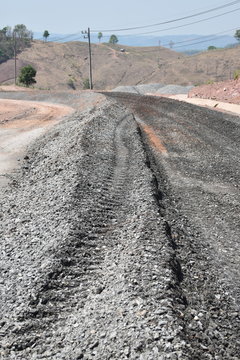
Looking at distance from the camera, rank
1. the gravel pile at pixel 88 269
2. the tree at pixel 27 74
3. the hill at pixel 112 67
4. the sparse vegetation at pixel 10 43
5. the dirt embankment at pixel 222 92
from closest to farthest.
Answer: the gravel pile at pixel 88 269 < the dirt embankment at pixel 222 92 < the tree at pixel 27 74 < the hill at pixel 112 67 < the sparse vegetation at pixel 10 43

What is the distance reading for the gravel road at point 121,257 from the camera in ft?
20.1

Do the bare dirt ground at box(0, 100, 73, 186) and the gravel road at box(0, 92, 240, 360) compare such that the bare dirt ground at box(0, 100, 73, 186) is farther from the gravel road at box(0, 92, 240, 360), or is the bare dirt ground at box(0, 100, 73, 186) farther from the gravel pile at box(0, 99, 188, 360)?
the gravel pile at box(0, 99, 188, 360)

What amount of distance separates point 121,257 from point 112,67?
508ft

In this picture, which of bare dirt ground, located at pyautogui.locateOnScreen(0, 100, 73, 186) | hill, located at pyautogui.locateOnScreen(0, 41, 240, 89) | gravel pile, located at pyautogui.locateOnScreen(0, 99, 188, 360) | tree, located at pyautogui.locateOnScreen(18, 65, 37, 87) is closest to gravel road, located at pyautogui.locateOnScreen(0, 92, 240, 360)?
gravel pile, located at pyautogui.locateOnScreen(0, 99, 188, 360)

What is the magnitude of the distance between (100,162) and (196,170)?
11.4ft

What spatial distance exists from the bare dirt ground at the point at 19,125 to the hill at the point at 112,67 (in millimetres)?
93603

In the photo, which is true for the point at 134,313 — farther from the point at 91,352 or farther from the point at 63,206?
the point at 63,206

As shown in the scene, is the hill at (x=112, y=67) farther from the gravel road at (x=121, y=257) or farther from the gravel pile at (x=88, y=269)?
the gravel pile at (x=88, y=269)

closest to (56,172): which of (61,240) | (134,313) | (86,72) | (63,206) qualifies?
(63,206)

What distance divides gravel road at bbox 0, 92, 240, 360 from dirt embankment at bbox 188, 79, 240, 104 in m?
21.9

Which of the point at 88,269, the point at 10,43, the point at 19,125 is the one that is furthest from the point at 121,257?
the point at 10,43

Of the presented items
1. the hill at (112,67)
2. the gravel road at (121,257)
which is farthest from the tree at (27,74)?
the hill at (112,67)

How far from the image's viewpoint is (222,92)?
40.3 m

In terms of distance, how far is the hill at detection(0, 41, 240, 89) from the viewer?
134 metres
